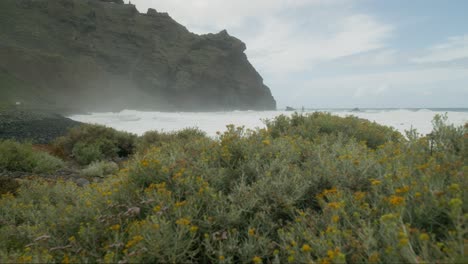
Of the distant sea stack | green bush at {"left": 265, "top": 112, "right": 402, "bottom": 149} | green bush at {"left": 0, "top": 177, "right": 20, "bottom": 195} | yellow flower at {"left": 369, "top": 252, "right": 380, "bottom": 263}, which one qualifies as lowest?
green bush at {"left": 0, "top": 177, "right": 20, "bottom": 195}

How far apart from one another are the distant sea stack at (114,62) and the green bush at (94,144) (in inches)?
1616

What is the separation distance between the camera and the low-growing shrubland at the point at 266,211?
1.94 m

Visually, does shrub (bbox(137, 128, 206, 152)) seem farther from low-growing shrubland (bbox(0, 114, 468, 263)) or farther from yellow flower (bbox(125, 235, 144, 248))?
yellow flower (bbox(125, 235, 144, 248))

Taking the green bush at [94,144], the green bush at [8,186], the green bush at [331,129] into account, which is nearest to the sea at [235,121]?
the green bush at [94,144]

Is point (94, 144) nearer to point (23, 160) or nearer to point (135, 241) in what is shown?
point (23, 160)

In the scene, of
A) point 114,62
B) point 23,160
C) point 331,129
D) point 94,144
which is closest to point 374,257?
point 331,129

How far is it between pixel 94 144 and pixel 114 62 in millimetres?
78052

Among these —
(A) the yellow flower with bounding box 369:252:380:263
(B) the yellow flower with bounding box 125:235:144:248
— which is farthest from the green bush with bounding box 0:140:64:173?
(A) the yellow flower with bounding box 369:252:380:263

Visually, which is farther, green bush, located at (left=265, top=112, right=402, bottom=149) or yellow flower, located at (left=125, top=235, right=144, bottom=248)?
green bush, located at (left=265, top=112, right=402, bottom=149)

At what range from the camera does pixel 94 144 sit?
10695 millimetres

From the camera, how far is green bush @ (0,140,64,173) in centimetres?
770

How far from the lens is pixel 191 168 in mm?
3283

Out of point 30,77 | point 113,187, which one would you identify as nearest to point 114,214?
point 113,187

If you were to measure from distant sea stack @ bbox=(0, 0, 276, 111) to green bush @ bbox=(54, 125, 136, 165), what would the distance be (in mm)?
41047
